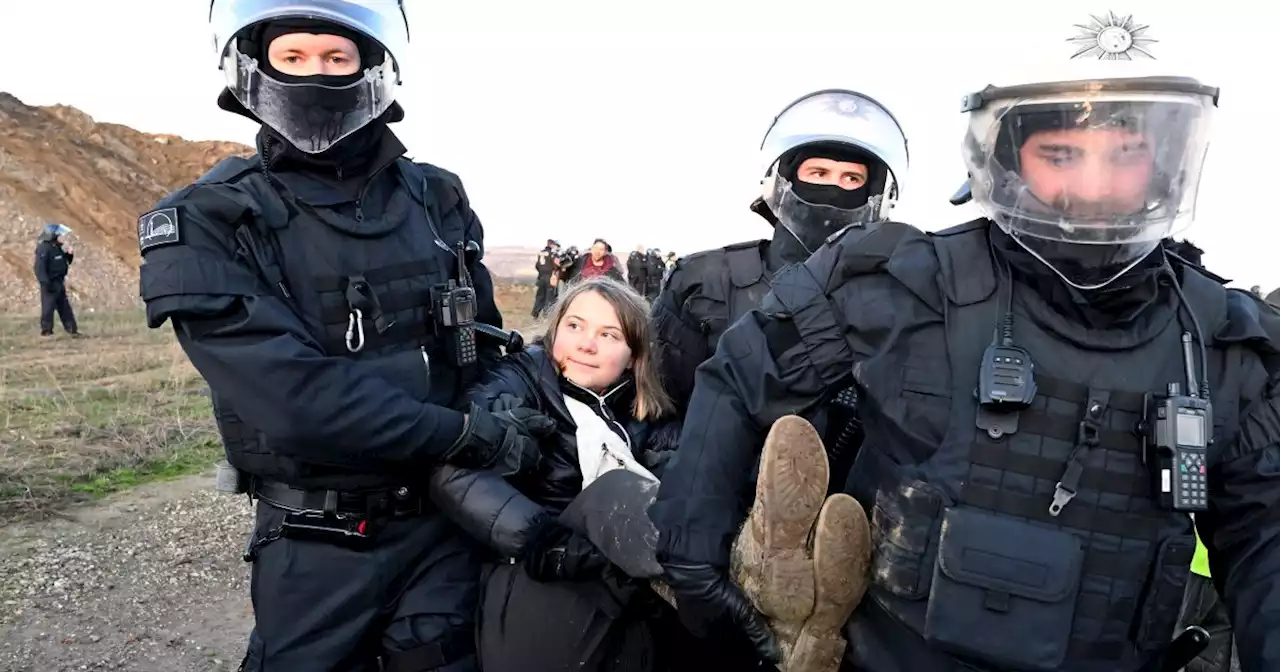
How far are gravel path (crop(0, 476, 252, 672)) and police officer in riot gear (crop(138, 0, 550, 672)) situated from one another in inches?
81.6

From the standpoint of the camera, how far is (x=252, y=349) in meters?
1.99

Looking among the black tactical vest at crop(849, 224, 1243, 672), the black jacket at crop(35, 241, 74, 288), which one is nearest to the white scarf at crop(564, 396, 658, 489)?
the black tactical vest at crop(849, 224, 1243, 672)

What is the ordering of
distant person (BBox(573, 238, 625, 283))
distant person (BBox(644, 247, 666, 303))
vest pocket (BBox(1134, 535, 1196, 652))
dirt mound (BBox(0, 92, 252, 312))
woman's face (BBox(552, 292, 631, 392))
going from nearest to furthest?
vest pocket (BBox(1134, 535, 1196, 652)) → woman's face (BBox(552, 292, 631, 392)) → distant person (BBox(573, 238, 625, 283)) → distant person (BBox(644, 247, 666, 303)) → dirt mound (BBox(0, 92, 252, 312))

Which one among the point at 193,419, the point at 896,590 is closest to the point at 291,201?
the point at 896,590

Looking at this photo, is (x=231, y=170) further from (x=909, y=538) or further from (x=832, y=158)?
(x=832, y=158)

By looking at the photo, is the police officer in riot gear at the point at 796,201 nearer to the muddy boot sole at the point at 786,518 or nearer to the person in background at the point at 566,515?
the person in background at the point at 566,515

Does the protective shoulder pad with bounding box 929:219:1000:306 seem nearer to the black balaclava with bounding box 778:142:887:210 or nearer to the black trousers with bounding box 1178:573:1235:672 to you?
the black balaclava with bounding box 778:142:887:210

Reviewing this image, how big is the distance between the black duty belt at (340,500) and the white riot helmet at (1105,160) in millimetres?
1583

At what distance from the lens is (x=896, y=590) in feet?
6.05

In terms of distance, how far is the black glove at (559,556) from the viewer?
2246 mm

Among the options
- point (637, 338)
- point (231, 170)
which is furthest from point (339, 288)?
point (637, 338)

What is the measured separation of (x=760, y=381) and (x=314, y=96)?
1.31 meters

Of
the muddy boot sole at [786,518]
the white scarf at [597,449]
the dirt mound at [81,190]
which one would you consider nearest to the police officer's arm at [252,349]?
the white scarf at [597,449]

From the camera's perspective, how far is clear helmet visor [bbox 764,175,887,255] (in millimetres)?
3172
